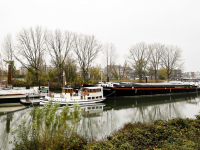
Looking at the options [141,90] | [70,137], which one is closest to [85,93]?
[141,90]

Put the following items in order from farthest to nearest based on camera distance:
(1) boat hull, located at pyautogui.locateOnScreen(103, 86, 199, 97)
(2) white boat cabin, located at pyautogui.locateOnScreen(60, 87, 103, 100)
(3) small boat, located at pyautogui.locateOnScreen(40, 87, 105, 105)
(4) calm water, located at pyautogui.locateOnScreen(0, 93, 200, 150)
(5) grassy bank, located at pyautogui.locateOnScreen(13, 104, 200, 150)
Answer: (1) boat hull, located at pyautogui.locateOnScreen(103, 86, 199, 97) → (2) white boat cabin, located at pyautogui.locateOnScreen(60, 87, 103, 100) → (3) small boat, located at pyautogui.locateOnScreen(40, 87, 105, 105) → (4) calm water, located at pyautogui.locateOnScreen(0, 93, 200, 150) → (5) grassy bank, located at pyautogui.locateOnScreen(13, 104, 200, 150)

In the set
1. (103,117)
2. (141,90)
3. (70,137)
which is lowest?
(103,117)

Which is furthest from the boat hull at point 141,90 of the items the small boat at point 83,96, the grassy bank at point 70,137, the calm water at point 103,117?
the grassy bank at point 70,137

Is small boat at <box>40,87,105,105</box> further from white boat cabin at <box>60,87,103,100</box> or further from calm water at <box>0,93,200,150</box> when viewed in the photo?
calm water at <box>0,93,200,150</box>

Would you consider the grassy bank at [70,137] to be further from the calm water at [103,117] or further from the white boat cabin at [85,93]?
the white boat cabin at [85,93]

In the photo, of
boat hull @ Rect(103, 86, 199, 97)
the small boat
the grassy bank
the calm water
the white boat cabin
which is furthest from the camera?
boat hull @ Rect(103, 86, 199, 97)

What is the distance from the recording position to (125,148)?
5.40m

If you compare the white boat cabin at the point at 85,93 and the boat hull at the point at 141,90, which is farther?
the boat hull at the point at 141,90

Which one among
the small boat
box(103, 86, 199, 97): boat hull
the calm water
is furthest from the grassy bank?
box(103, 86, 199, 97): boat hull

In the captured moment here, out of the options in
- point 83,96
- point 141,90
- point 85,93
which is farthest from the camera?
point 141,90

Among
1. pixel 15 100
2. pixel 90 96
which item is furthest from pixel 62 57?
pixel 90 96

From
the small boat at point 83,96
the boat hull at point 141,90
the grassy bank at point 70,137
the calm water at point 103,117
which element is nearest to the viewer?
the grassy bank at point 70,137

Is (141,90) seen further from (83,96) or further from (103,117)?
(103,117)

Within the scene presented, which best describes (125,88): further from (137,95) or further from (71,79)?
(71,79)
